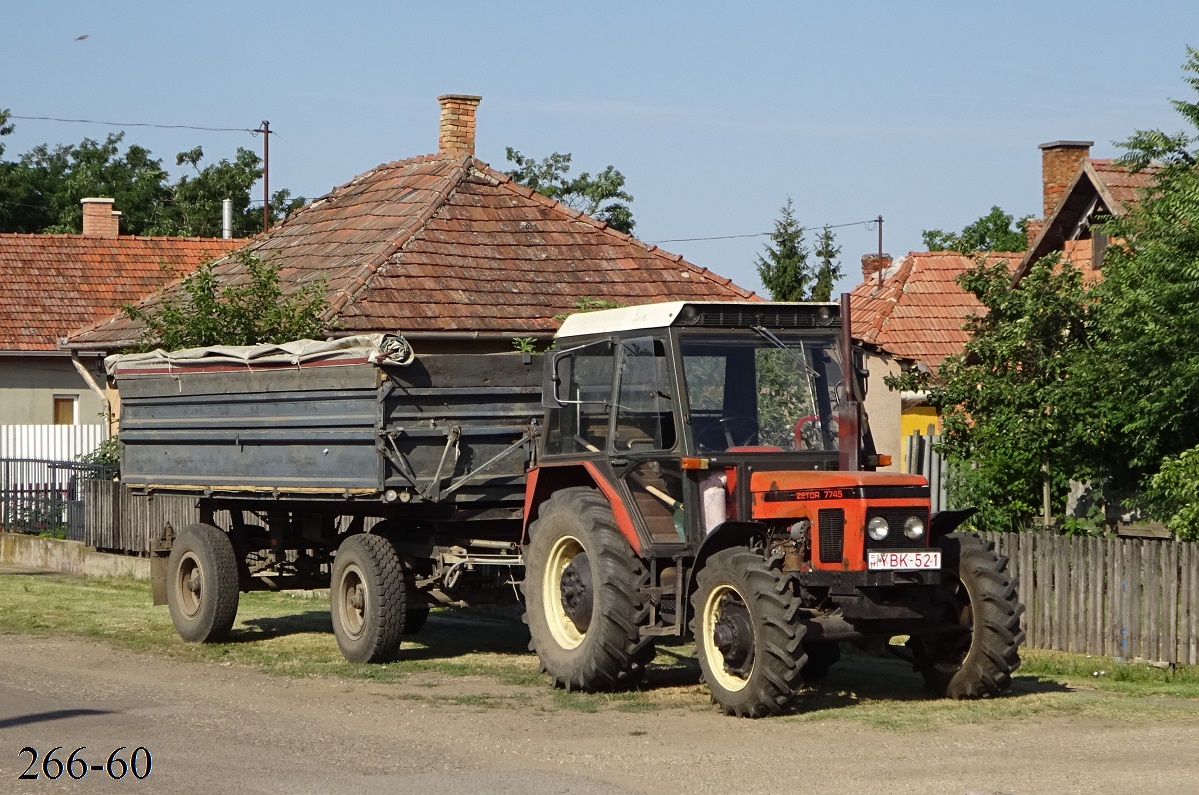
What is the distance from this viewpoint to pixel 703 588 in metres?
10.3

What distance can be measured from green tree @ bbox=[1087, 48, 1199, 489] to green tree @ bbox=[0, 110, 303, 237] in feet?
149

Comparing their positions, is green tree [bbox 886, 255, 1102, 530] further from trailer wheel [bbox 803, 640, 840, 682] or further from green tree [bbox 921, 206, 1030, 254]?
green tree [bbox 921, 206, 1030, 254]

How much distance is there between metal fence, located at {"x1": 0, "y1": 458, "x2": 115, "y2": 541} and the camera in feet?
78.4

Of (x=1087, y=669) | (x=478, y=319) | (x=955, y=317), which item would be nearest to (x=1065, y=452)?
(x=1087, y=669)

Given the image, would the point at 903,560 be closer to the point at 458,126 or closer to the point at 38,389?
the point at 458,126

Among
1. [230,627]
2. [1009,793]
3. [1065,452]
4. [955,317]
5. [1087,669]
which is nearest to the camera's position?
[1009,793]

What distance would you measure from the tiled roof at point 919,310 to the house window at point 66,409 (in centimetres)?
1578

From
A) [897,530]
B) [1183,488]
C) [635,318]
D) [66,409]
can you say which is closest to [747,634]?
[897,530]

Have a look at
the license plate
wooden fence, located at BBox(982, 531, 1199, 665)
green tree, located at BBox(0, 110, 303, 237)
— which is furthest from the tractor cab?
green tree, located at BBox(0, 110, 303, 237)

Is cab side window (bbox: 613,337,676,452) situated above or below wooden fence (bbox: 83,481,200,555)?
above

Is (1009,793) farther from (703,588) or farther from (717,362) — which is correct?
(717,362)

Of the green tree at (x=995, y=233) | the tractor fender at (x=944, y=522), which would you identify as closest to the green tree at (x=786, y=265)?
the green tree at (x=995, y=233)

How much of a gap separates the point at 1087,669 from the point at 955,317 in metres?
19.8

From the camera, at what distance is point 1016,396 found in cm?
1603
